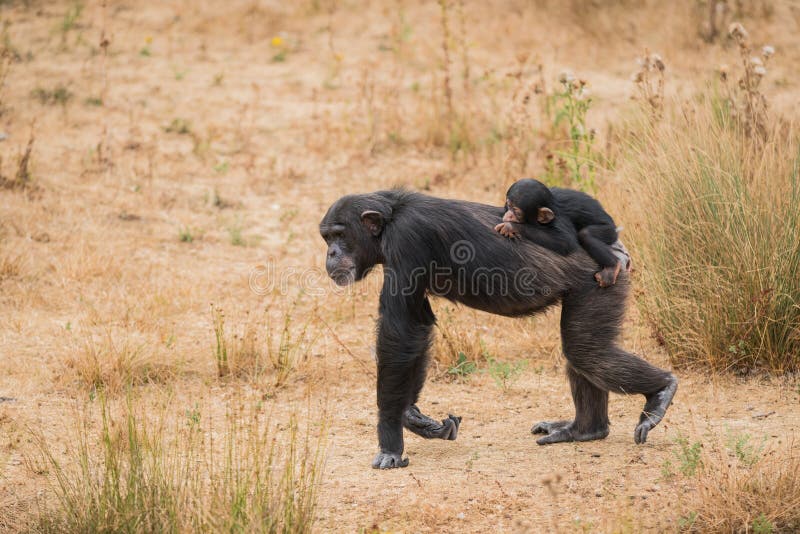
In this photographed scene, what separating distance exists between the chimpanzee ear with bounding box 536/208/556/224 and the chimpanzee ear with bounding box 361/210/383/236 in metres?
0.89

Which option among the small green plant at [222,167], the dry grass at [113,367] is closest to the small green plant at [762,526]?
the dry grass at [113,367]

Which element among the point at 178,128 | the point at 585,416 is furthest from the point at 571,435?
the point at 178,128

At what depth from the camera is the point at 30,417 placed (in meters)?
5.68

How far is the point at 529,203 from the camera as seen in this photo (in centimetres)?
489

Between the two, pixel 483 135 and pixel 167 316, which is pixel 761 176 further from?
pixel 483 135

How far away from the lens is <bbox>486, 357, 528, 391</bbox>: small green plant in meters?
6.38

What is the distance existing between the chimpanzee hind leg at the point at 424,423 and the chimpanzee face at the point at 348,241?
0.68 metres

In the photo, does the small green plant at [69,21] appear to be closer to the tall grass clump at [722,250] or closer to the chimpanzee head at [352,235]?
the chimpanzee head at [352,235]

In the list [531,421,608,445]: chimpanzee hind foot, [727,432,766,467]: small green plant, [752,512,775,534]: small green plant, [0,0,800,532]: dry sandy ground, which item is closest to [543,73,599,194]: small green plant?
[0,0,800,532]: dry sandy ground

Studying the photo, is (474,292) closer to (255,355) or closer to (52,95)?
(255,355)

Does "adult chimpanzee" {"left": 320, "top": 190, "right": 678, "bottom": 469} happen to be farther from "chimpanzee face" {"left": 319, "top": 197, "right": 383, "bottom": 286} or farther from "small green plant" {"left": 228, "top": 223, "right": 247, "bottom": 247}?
"small green plant" {"left": 228, "top": 223, "right": 247, "bottom": 247}

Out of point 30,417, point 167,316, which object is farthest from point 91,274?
point 30,417

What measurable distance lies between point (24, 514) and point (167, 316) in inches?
129

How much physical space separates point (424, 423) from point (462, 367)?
1.38m
